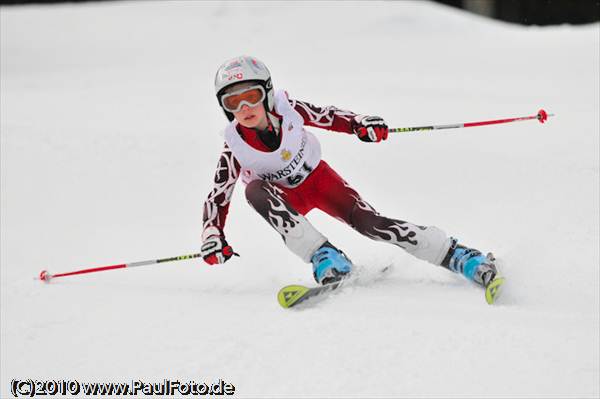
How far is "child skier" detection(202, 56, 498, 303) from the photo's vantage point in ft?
11.8

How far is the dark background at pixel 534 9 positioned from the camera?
15.0m

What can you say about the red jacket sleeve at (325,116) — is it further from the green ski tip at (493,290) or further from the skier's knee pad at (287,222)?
the green ski tip at (493,290)

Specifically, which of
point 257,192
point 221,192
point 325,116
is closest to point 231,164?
point 221,192

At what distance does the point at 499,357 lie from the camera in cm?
279

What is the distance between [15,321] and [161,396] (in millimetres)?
1265

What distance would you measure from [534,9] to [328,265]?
44.9 feet

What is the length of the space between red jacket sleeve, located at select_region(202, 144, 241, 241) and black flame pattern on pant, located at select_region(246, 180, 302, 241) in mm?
219

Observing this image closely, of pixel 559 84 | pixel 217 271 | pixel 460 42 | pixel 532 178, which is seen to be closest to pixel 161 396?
pixel 217 271

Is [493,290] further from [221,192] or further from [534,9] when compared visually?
[534,9]

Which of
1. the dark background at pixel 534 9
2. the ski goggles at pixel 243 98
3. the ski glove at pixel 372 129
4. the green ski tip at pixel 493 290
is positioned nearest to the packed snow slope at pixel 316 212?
the green ski tip at pixel 493 290

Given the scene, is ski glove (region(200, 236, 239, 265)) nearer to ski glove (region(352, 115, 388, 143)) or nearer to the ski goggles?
the ski goggles

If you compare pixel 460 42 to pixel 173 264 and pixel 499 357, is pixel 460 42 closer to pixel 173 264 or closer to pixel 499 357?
pixel 173 264

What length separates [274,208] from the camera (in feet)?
11.8

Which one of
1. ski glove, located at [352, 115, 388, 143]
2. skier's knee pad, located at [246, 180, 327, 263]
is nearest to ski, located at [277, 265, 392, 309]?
skier's knee pad, located at [246, 180, 327, 263]
